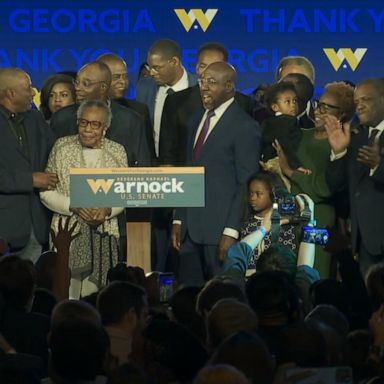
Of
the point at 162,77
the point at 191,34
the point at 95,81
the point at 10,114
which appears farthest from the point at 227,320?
the point at 191,34

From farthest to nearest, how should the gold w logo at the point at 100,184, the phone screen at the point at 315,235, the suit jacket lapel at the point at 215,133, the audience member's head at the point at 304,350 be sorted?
1. the suit jacket lapel at the point at 215,133
2. the gold w logo at the point at 100,184
3. the phone screen at the point at 315,235
4. the audience member's head at the point at 304,350

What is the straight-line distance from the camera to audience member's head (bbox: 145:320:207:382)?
234 inches

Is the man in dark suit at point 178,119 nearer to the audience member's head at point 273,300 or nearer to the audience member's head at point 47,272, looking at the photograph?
the audience member's head at point 47,272

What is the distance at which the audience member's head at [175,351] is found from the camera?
594cm

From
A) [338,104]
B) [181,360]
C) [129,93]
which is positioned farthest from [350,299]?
[129,93]

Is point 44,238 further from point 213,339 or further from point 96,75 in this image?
point 213,339

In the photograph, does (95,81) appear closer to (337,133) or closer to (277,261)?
(337,133)

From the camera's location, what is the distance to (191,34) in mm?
13562

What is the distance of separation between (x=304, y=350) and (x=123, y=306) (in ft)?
3.80

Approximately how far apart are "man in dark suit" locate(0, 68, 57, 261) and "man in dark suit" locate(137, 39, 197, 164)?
1141 mm

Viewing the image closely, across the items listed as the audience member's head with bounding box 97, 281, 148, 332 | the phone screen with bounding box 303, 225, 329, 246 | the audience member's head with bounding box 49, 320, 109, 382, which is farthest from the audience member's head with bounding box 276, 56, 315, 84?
the audience member's head with bounding box 49, 320, 109, 382

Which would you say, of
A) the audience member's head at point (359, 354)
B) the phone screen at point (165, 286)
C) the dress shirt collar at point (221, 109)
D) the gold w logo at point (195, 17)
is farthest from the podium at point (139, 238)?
the audience member's head at point (359, 354)

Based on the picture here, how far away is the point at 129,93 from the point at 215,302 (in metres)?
6.11

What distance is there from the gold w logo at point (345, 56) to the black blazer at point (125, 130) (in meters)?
2.32
